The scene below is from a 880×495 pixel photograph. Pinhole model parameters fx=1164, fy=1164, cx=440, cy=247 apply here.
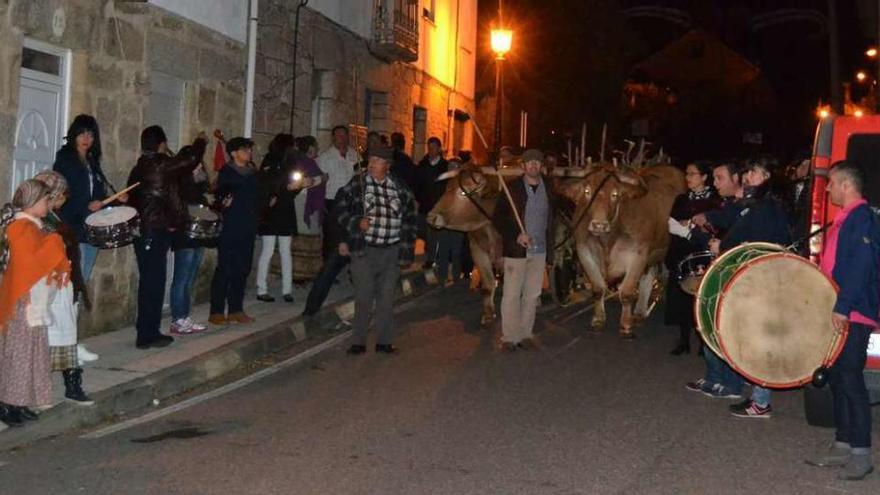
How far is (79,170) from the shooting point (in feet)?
31.8

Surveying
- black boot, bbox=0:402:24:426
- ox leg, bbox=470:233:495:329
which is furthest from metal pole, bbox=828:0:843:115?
black boot, bbox=0:402:24:426

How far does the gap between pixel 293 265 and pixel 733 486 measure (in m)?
9.57

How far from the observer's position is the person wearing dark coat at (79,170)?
9625 millimetres

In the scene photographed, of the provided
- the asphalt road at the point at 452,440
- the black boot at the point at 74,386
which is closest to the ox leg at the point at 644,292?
the asphalt road at the point at 452,440

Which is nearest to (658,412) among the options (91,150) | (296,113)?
(91,150)

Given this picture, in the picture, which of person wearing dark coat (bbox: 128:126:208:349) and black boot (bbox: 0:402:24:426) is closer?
black boot (bbox: 0:402:24:426)

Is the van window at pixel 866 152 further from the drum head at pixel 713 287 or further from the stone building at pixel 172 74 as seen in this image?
the stone building at pixel 172 74

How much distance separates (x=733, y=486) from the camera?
654 centimetres

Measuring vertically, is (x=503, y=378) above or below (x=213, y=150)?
below

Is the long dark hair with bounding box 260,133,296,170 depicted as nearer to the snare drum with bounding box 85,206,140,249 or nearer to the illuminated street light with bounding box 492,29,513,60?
the snare drum with bounding box 85,206,140,249

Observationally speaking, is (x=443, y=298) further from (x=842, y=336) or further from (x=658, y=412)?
(x=842, y=336)

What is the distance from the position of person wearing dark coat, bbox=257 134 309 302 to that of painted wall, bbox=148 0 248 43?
1.68 m

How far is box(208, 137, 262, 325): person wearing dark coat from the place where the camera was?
1182cm

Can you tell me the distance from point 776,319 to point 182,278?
20.0 feet
